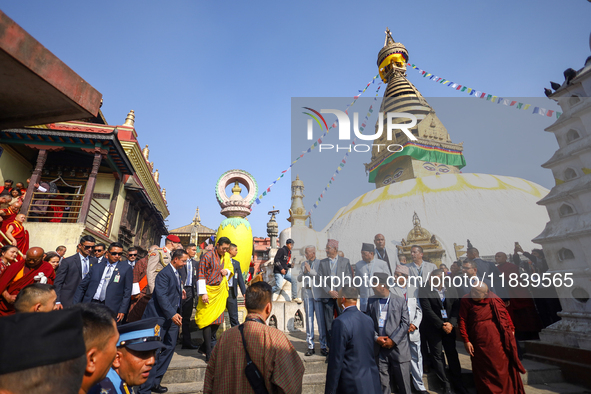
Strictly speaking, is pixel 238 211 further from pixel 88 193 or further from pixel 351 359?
pixel 351 359

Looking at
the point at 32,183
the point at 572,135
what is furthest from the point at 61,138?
the point at 572,135

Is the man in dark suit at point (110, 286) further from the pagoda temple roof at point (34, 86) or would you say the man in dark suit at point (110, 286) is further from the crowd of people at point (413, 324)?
the crowd of people at point (413, 324)

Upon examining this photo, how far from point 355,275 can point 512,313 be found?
345 cm

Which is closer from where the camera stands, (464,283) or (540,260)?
(464,283)

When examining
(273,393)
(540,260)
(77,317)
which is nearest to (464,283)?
(540,260)

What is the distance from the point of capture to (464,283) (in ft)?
18.1

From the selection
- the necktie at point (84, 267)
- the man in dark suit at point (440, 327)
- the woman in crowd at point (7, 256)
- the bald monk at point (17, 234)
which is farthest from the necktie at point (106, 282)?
the man in dark suit at point (440, 327)

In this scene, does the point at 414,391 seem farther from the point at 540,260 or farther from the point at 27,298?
the point at 540,260

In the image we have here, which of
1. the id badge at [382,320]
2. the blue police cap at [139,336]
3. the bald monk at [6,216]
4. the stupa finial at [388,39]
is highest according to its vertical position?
the stupa finial at [388,39]

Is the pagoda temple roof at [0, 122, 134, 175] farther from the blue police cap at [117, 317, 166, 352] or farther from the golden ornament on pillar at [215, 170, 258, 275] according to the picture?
the blue police cap at [117, 317, 166, 352]

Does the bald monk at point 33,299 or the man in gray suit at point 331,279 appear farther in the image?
the man in gray suit at point 331,279

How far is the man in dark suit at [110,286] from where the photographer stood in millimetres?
4641

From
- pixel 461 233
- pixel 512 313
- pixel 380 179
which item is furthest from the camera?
pixel 380 179

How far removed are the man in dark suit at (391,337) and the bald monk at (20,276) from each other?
16.5 feet
